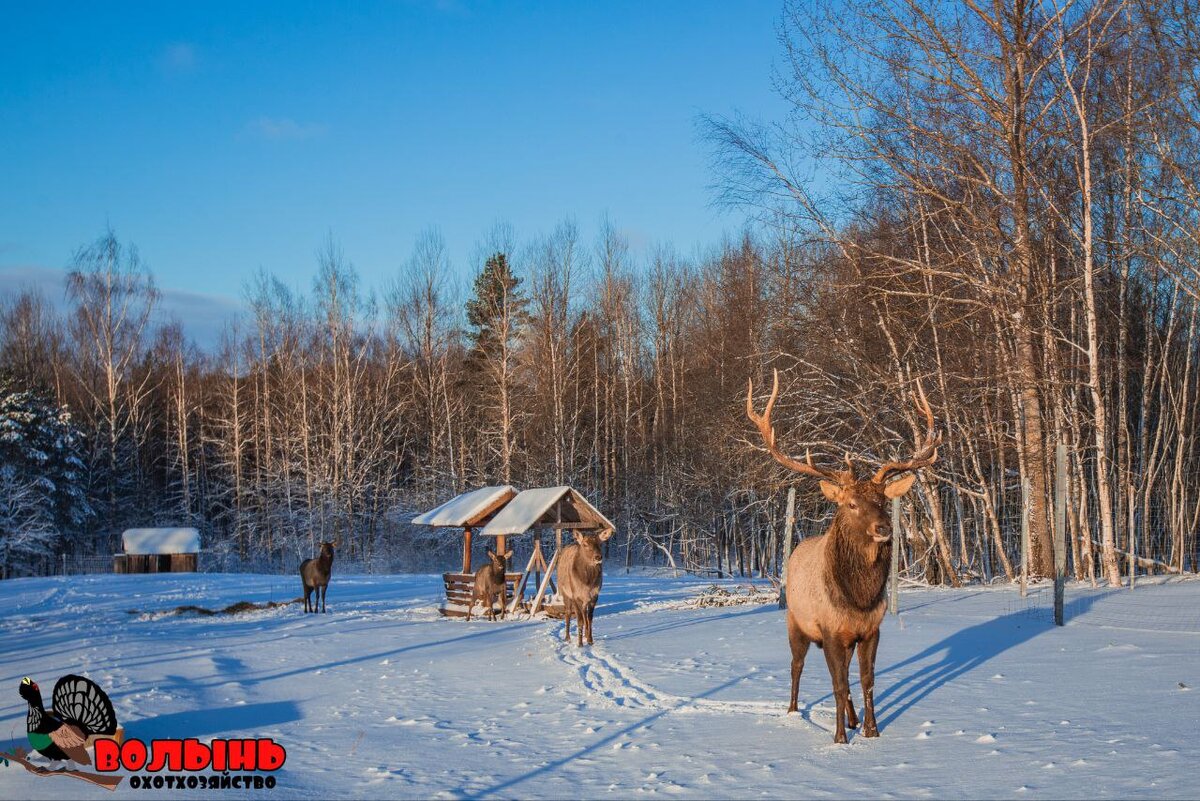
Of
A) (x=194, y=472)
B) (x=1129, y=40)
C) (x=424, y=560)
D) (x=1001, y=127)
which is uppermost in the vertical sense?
(x=1129, y=40)

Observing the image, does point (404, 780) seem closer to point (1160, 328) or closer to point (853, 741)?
point (853, 741)

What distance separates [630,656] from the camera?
500 inches

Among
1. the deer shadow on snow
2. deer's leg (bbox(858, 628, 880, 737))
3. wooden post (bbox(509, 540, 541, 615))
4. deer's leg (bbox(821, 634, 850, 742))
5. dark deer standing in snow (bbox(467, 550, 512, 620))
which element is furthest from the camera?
wooden post (bbox(509, 540, 541, 615))

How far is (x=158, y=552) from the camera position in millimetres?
38562

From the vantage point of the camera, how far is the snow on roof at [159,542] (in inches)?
1518

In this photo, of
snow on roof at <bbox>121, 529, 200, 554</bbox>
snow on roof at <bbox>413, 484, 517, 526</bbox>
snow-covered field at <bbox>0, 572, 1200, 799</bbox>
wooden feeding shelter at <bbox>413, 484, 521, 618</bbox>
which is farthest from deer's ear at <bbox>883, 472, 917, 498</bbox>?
snow on roof at <bbox>121, 529, 200, 554</bbox>

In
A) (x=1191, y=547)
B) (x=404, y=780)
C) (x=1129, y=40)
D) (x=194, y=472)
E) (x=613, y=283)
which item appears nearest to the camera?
(x=404, y=780)

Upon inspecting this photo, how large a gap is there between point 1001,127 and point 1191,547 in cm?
1090

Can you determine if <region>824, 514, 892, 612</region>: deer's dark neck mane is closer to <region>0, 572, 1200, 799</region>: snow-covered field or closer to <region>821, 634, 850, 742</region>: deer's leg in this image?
<region>821, 634, 850, 742</region>: deer's leg

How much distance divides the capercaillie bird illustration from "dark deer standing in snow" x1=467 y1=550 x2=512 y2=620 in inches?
530

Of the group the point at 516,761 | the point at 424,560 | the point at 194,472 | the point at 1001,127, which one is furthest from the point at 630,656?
the point at 194,472

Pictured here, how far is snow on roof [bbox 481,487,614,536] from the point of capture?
20.1 m

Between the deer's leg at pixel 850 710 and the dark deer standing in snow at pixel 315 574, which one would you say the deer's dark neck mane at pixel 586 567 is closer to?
the deer's leg at pixel 850 710

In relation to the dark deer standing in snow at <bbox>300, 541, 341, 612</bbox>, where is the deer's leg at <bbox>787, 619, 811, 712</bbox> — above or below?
above
